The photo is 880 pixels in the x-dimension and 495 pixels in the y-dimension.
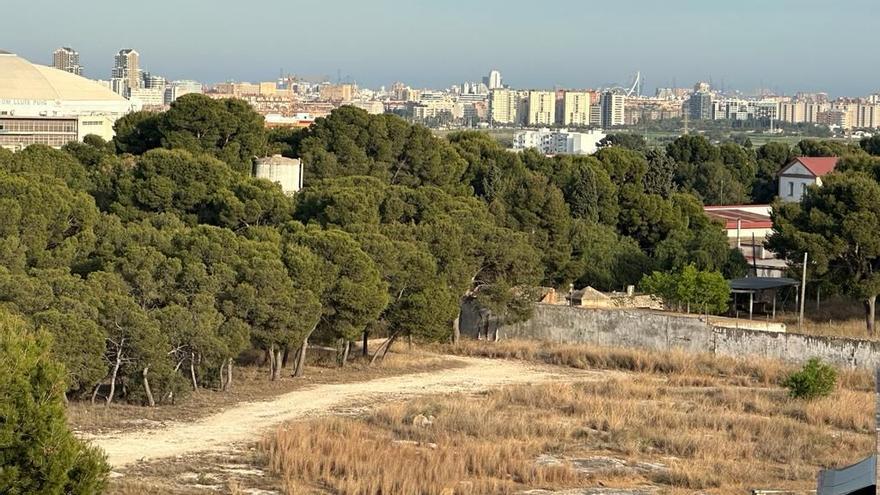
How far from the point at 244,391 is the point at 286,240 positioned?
181 inches

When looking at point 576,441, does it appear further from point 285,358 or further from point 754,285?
point 754,285

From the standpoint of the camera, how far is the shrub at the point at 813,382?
83.3 feet

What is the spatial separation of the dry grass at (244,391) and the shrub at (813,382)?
7.94 m

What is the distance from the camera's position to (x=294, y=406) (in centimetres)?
2505

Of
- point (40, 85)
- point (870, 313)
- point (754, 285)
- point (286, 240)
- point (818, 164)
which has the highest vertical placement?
point (40, 85)

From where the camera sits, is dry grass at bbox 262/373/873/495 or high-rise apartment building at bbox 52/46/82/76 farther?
high-rise apartment building at bbox 52/46/82/76

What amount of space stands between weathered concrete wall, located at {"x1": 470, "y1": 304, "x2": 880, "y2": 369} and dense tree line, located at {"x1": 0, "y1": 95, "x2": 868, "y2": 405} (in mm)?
932

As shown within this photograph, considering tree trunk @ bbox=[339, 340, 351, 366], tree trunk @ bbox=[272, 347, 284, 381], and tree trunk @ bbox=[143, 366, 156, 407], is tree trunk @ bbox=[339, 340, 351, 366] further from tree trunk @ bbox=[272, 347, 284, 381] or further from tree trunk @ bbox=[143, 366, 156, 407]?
tree trunk @ bbox=[143, 366, 156, 407]

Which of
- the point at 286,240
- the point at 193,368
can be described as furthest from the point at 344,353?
the point at 193,368

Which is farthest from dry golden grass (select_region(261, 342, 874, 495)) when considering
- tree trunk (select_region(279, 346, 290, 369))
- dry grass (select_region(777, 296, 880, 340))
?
tree trunk (select_region(279, 346, 290, 369))

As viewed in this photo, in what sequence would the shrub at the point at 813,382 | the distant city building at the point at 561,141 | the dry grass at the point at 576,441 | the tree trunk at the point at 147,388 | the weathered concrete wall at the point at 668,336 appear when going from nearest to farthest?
1. the dry grass at the point at 576,441
2. the tree trunk at the point at 147,388
3. the shrub at the point at 813,382
4. the weathered concrete wall at the point at 668,336
5. the distant city building at the point at 561,141

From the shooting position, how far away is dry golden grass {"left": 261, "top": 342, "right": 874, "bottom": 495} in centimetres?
1916

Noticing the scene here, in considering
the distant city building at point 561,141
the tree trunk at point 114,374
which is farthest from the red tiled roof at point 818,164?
the distant city building at point 561,141

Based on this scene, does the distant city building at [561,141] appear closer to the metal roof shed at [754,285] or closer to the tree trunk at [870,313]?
the metal roof shed at [754,285]
